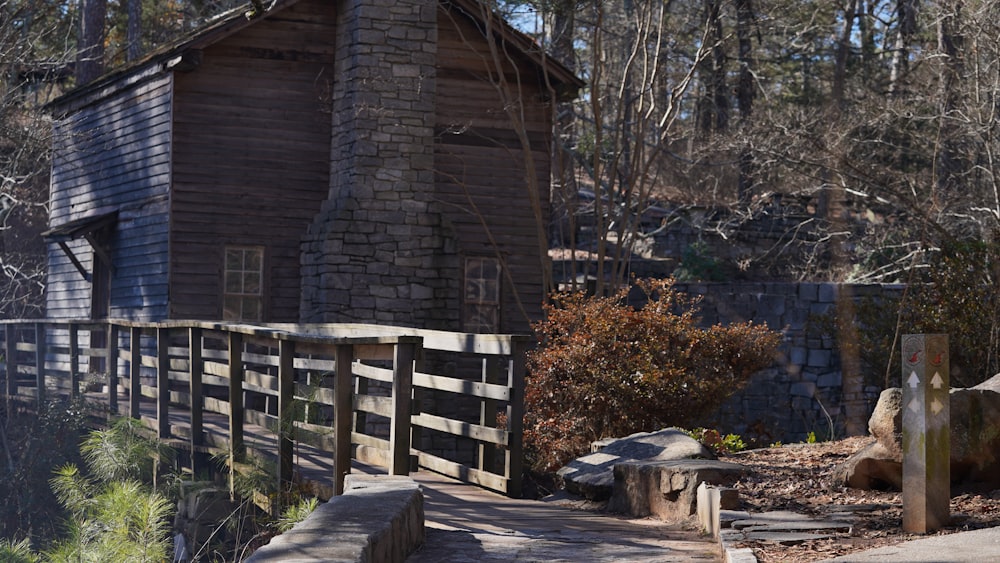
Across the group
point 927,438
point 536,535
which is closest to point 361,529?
point 536,535

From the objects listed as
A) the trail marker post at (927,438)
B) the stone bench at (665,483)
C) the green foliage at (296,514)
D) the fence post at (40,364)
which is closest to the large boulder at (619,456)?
the stone bench at (665,483)

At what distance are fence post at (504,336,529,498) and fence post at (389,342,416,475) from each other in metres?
0.85

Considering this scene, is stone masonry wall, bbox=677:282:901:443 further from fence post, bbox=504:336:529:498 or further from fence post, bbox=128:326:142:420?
fence post, bbox=504:336:529:498

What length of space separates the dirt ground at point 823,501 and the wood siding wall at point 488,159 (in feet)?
32.7

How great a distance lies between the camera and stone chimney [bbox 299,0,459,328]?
1773cm

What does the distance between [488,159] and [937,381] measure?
13998 millimetres

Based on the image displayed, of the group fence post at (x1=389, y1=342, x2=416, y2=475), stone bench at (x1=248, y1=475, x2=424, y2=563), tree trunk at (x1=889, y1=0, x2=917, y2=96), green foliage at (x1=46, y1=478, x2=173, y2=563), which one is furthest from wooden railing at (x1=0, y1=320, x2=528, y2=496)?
tree trunk at (x1=889, y1=0, x2=917, y2=96)

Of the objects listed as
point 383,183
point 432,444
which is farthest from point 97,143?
point 432,444

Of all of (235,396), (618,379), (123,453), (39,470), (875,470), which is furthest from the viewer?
(39,470)

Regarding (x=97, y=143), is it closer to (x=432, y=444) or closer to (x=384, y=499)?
(x=432, y=444)

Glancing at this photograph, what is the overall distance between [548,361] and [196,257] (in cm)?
831

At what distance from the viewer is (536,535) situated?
720 centimetres

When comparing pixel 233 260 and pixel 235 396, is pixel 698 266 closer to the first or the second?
pixel 233 260

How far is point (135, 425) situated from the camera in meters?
11.4
